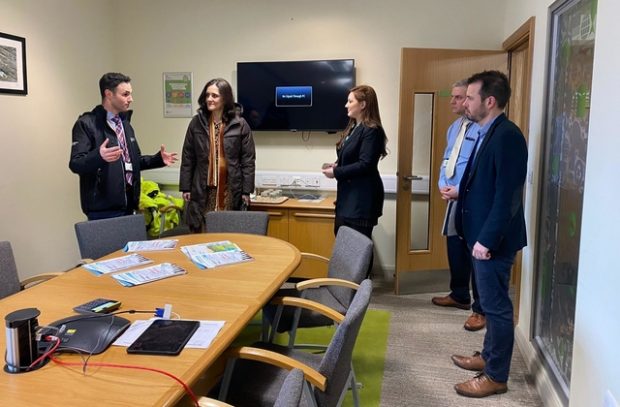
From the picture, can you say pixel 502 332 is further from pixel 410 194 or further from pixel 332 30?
pixel 332 30

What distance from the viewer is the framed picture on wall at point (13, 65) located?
3588 millimetres

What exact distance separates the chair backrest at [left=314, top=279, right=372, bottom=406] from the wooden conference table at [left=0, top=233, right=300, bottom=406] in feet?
1.05

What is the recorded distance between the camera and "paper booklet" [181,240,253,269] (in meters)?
2.37

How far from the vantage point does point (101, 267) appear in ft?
7.36

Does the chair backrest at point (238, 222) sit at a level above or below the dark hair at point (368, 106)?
below

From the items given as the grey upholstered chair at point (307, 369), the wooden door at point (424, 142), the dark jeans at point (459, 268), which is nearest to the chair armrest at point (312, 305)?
the grey upholstered chair at point (307, 369)

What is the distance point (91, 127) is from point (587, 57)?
277 cm

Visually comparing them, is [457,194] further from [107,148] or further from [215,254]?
[107,148]

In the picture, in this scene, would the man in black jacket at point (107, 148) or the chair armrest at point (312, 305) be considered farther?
the man in black jacket at point (107, 148)

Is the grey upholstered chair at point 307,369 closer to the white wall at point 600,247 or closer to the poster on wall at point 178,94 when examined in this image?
the white wall at point 600,247

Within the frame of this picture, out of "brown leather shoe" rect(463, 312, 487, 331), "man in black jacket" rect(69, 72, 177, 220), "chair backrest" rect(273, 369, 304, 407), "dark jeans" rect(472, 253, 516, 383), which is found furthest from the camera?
"brown leather shoe" rect(463, 312, 487, 331)

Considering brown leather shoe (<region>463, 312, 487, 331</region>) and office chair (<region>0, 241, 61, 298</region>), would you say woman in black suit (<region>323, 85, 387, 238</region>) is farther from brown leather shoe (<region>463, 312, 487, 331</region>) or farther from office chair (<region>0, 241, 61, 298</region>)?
office chair (<region>0, 241, 61, 298</region>)

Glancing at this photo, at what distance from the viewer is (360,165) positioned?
10.8ft

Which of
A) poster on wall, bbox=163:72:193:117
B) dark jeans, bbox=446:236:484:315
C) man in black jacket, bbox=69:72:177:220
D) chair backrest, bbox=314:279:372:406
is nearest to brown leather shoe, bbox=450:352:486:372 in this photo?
dark jeans, bbox=446:236:484:315
